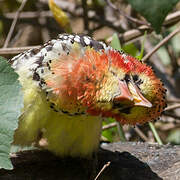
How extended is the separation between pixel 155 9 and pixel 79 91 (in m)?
0.58

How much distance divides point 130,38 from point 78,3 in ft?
3.20

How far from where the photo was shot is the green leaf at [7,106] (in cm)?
143

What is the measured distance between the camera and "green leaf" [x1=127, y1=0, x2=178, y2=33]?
6.02 feet

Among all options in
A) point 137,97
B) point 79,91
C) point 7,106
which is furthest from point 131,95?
point 7,106

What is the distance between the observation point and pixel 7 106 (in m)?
1.47

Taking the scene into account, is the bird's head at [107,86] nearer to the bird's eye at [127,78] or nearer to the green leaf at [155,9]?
the bird's eye at [127,78]

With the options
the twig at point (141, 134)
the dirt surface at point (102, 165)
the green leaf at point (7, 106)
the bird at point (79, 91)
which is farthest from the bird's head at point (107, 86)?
the twig at point (141, 134)

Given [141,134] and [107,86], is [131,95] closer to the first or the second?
[107,86]

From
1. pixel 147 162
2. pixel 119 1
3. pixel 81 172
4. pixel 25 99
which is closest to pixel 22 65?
pixel 25 99

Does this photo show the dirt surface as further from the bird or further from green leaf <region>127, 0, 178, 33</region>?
green leaf <region>127, 0, 178, 33</region>

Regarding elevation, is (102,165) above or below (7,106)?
below

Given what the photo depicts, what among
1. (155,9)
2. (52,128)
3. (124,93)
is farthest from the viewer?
(155,9)

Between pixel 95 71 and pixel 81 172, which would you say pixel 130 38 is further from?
pixel 95 71

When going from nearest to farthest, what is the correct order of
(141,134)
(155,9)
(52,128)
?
(52,128), (155,9), (141,134)
